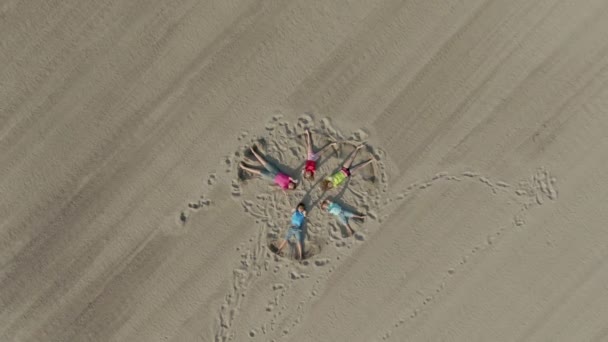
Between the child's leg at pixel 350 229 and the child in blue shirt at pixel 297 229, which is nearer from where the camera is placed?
the child in blue shirt at pixel 297 229

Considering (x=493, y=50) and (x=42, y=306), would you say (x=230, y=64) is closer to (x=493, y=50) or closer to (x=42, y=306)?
(x=493, y=50)

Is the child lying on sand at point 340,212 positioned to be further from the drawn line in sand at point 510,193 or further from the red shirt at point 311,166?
the drawn line in sand at point 510,193

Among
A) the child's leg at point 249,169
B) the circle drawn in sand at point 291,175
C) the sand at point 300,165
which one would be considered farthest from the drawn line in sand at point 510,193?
the child's leg at point 249,169

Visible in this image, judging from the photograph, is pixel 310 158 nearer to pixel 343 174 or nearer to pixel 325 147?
pixel 325 147

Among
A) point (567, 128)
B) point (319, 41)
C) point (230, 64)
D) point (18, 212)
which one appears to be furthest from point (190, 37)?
point (567, 128)

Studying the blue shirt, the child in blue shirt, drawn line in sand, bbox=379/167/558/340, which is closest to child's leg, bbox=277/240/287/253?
the child in blue shirt

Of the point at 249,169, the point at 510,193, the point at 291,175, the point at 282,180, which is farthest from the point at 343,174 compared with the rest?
the point at 510,193
